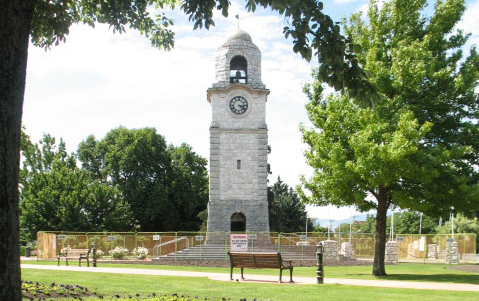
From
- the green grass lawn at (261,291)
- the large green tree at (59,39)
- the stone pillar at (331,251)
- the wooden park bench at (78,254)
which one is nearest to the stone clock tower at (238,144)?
the stone pillar at (331,251)

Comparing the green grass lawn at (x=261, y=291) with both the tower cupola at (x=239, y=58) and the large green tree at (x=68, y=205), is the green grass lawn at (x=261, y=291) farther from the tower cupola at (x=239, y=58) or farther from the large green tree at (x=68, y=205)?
the large green tree at (x=68, y=205)

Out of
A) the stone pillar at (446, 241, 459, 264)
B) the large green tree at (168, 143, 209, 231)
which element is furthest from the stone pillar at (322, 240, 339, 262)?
the large green tree at (168, 143, 209, 231)

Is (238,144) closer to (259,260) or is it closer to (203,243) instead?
(203,243)

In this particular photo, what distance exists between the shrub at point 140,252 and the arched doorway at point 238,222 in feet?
22.7

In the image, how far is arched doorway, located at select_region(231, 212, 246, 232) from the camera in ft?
125

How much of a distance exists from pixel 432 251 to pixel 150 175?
30.0 metres

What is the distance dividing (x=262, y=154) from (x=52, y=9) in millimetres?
29491

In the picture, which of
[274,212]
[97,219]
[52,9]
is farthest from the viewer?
[274,212]

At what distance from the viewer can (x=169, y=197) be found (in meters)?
56.8

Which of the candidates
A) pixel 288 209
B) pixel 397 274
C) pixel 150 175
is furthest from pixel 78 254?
pixel 288 209

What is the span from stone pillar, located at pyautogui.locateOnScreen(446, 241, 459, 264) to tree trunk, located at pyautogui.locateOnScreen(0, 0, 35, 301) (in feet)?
107

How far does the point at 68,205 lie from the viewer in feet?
142

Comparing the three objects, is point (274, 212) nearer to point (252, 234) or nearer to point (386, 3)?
point (252, 234)

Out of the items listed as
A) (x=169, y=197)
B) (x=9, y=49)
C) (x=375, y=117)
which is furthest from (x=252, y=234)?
(x=9, y=49)
